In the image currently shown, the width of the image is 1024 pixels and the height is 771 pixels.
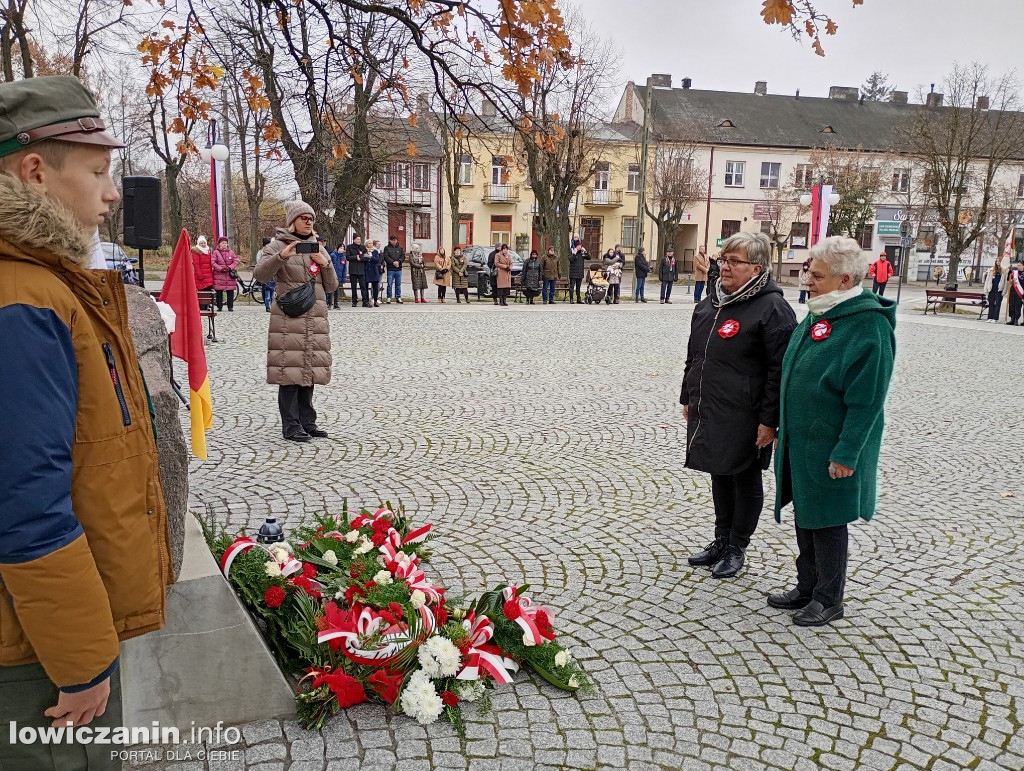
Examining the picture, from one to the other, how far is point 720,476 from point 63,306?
362 cm

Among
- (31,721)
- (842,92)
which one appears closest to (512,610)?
(31,721)

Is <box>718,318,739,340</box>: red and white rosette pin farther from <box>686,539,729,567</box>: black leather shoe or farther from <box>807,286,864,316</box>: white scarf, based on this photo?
<box>686,539,729,567</box>: black leather shoe

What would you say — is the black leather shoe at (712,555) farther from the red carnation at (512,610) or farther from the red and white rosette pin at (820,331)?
the red carnation at (512,610)

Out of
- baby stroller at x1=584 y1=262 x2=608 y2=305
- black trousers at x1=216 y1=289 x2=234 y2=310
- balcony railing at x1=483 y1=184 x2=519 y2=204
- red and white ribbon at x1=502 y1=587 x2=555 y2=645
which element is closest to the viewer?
red and white ribbon at x1=502 y1=587 x2=555 y2=645

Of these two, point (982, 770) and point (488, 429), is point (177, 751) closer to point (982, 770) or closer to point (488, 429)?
point (982, 770)

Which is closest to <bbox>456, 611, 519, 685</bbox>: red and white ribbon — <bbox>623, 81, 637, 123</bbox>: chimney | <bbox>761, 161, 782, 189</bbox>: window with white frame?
<bbox>761, 161, 782, 189</bbox>: window with white frame

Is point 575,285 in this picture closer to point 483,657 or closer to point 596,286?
point 596,286

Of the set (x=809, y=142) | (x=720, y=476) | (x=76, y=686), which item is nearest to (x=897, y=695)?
(x=720, y=476)

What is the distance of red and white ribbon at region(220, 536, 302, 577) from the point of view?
3.45 metres

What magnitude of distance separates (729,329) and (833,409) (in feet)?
2.37

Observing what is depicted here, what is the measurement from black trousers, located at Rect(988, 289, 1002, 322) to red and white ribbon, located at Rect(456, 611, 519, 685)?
24013mm

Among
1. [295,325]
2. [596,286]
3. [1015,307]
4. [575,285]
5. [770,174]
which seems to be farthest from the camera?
[770,174]

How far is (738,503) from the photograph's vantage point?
4465mm

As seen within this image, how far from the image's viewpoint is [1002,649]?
3752 mm
